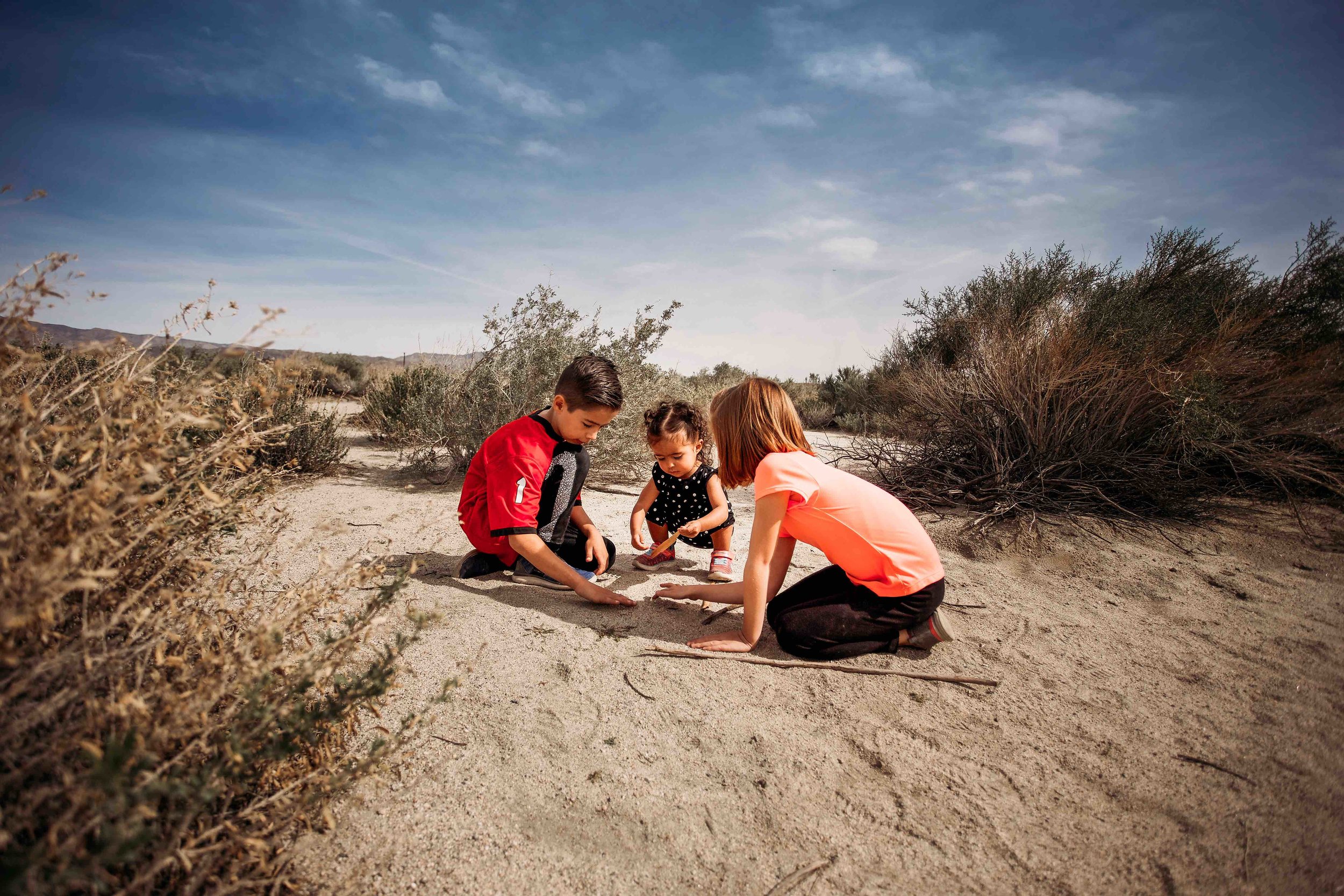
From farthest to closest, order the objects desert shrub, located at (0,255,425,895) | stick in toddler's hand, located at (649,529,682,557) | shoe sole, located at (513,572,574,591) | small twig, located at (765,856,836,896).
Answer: stick in toddler's hand, located at (649,529,682,557), shoe sole, located at (513,572,574,591), small twig, located at (765,856,836,896), desert shrub, located at (0,255,425,895)

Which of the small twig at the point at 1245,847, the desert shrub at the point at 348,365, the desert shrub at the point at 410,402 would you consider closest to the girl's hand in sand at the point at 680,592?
the small twig at the point at 1245,847

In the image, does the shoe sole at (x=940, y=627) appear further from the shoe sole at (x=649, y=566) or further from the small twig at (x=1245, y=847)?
the shoe sole at (x=649, y=566)

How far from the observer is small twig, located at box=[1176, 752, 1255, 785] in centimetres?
171

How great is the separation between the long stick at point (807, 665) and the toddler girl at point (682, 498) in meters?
0.98

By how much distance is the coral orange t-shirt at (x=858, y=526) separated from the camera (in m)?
2.31

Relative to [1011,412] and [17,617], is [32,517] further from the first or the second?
[1011,412]

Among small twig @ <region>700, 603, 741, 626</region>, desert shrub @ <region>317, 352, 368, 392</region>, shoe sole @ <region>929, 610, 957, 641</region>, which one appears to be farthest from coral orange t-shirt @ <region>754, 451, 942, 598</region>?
desert shrub @ <region>317, 352, 368, 392</region>

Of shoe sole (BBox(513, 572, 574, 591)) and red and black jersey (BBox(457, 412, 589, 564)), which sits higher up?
red and black jersey (BBox(457, 412, 589, 564))

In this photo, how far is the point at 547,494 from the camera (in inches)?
124

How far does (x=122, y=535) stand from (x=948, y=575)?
372cm

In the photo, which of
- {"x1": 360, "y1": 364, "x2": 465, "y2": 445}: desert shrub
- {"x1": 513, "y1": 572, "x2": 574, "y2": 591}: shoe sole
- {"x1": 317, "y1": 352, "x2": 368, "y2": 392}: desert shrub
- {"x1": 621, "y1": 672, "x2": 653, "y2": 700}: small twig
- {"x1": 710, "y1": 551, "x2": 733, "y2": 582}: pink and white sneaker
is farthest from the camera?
{"x1": 317, "y1": 352, "x2": 368, "y2": 392}: desert shrub

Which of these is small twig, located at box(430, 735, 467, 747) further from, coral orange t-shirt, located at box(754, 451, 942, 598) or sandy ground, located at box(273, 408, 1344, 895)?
coral orange t-shirt, located at box(754, 451, 942, 598)

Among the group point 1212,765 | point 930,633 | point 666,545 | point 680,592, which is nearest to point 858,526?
point 930,633

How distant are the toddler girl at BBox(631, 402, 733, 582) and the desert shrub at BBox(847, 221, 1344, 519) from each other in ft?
7.13
